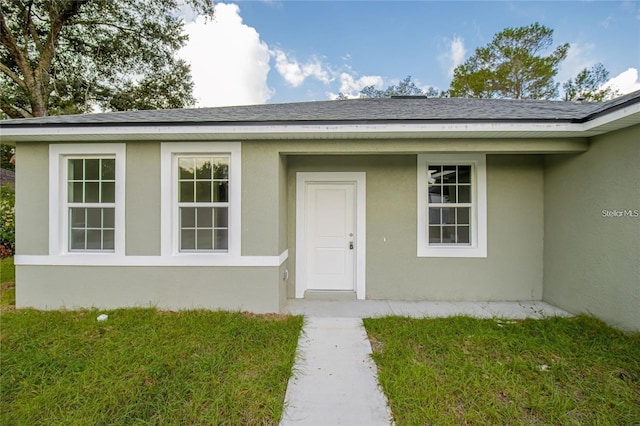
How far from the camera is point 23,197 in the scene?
429 cm

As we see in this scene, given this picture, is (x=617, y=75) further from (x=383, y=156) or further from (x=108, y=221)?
(x=108, y=221)

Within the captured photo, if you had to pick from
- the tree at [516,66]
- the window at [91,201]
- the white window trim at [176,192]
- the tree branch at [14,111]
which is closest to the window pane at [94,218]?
the window at [91,201]

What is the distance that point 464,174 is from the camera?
4.96m

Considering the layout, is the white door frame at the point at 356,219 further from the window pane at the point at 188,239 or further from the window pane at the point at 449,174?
the window pane at the point at 188,239

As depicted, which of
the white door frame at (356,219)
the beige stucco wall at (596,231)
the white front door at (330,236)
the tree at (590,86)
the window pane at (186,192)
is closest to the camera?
the beige stucco wall at (596,231)

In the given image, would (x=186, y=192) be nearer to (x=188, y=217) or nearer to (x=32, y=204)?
(x=188, y=217)

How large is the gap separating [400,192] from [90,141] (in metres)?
5.23

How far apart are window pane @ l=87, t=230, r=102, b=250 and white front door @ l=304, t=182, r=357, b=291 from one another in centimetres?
346

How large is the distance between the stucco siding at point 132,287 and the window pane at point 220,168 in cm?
149

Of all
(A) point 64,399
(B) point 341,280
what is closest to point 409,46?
(B) point 341,280

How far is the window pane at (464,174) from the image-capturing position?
4.94 meters

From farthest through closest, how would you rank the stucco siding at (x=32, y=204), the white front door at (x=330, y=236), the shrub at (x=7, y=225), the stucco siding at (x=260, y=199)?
the shrub at (x=7, y=225)
the white front door at (x=330, y=236)
the stucco siding at (x=32, y=204)
the stucco siding at (x=260, y=199)

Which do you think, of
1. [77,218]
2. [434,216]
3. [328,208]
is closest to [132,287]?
[77,218]

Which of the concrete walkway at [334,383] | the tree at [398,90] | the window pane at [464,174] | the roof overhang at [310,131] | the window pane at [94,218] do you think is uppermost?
the tree at [398,90]
